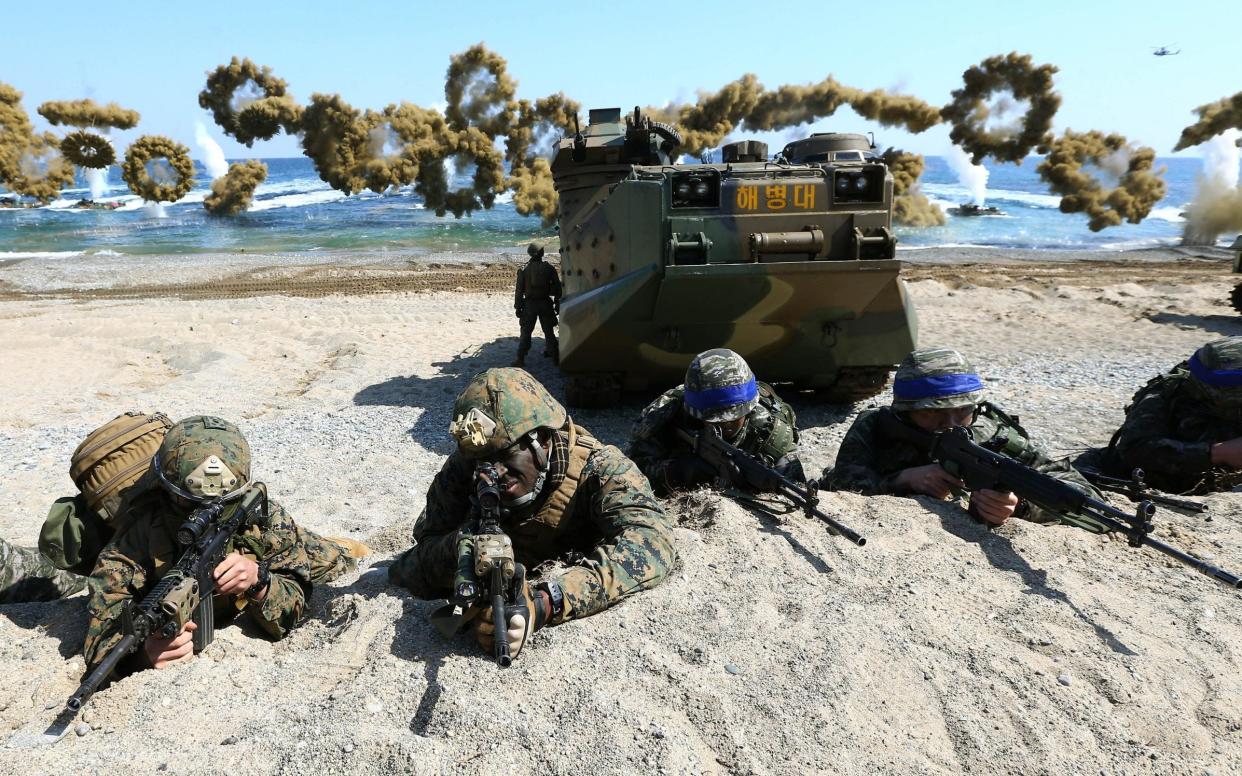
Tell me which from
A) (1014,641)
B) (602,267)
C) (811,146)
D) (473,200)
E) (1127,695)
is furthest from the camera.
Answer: (473,200)

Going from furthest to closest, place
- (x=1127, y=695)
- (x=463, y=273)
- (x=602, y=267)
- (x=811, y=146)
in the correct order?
1. (x=463, y=273)
2. (x=811, y=146)
3. (x=602, y=267)
4. (x=1127, y=695)

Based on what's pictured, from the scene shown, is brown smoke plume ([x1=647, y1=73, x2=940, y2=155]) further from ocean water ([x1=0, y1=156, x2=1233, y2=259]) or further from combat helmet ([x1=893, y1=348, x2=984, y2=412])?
combat helmet ([x1=893, y1=348, x2=984, y2=412])

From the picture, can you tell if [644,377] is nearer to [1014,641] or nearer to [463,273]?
[1014,641]

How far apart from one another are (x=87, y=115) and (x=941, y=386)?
27189mm

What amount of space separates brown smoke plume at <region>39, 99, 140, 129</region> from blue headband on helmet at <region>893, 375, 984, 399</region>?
26.9 m

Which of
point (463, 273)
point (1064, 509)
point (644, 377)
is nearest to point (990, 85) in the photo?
point (463, 273)

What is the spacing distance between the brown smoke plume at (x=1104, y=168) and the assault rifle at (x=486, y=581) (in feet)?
91.9

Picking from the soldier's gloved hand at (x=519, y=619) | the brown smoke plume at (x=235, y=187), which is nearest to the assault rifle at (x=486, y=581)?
the soldier's gloved hand at (x=519, y=619)

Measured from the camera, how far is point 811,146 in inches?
342

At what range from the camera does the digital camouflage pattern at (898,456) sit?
12.9ft

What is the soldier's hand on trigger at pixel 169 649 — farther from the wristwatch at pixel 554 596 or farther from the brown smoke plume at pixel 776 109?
the brown smoke plume at pixel 776 109

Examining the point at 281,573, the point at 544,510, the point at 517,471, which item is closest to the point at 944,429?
the point at 544,510

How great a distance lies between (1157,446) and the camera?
4.73m

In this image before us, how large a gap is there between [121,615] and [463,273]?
1815 cm
